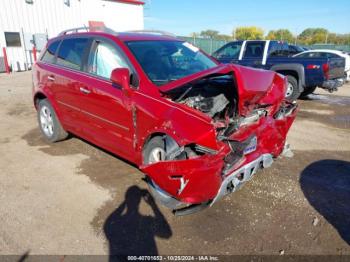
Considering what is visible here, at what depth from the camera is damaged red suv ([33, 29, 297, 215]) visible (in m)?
2.78

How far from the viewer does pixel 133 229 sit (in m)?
2.93

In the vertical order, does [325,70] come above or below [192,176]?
above

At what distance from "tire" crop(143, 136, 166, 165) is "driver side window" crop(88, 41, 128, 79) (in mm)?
1027

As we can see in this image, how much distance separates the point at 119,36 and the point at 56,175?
210cm

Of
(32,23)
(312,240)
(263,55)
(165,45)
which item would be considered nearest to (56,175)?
(165,45)

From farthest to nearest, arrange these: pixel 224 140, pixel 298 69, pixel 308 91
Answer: pixel 308 91
pixel 298 69
pixel 224 140

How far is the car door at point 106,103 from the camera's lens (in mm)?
3551

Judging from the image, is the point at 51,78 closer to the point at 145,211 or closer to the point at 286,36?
the point at 145,211

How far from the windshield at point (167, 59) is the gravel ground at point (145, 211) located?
1425mm

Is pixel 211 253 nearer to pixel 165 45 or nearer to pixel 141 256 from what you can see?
pixel 141 256

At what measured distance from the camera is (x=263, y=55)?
9492 millimetres

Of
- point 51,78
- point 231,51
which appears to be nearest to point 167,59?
point 51,78

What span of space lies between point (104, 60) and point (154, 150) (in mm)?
1500

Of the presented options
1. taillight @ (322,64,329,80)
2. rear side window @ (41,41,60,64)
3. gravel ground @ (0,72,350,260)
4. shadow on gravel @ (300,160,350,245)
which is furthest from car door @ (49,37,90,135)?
taillight @ (322,64,329,80)
